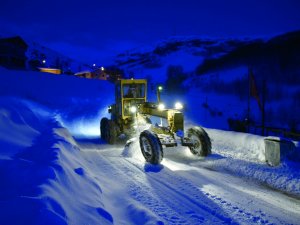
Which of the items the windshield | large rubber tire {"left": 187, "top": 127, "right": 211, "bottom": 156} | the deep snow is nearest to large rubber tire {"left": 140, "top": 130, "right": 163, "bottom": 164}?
the deep snow

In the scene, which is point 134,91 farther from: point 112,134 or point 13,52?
point 13,52

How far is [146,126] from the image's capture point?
11891 mm

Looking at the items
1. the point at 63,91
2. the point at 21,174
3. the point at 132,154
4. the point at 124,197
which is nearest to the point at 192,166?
the point at 132,154

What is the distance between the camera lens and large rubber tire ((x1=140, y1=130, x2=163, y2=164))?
9102 mm

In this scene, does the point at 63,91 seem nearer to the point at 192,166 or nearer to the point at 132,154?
the point at 132,154

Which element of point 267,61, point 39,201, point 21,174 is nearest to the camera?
point 39,201

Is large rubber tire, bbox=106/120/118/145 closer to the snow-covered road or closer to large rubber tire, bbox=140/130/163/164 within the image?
large rubber tire, bbox=140/130/163/164

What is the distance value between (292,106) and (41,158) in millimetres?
50196

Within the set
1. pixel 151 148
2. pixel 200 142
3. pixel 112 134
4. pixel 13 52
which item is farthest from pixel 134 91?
pixel 13 52

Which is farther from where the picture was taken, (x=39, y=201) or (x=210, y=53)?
(x=210, y=53)

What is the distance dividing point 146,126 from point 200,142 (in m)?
Result: 2.46

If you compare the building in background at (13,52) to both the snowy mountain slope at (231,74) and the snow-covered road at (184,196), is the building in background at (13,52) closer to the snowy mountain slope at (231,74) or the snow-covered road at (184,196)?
the snowy mountain slope at (231,74)

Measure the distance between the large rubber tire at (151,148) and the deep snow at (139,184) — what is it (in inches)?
11.2

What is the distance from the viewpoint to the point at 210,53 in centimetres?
12838
